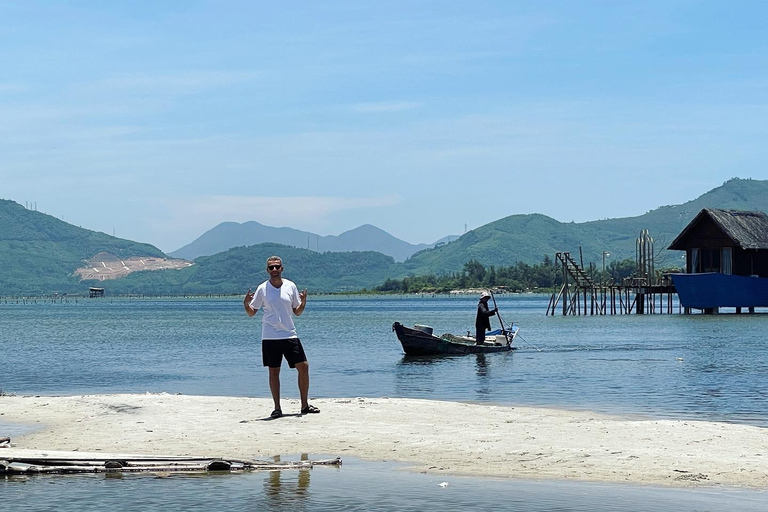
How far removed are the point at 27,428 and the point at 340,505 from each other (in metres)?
7.84

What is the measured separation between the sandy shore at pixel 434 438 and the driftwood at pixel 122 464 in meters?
0.63

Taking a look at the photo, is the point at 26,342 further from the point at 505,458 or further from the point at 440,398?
the point at 505,458

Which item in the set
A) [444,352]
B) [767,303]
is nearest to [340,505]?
[444,352]

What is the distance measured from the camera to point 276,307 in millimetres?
14750

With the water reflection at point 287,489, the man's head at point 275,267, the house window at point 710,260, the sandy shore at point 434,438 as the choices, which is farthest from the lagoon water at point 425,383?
the house window at point 710,260

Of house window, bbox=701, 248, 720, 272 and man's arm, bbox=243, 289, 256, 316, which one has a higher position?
house window, bbox=701, 248, 720, 272

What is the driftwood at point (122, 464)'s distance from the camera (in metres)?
11.8

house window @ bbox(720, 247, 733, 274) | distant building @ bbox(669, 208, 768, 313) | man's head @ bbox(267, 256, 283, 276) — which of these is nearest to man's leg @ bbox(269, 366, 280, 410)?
man's head @ bbox(267, 256, 283, 276)

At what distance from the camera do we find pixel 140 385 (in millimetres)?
27844

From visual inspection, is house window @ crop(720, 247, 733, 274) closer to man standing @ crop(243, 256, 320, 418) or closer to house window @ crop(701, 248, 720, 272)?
house window @ crop(701, 248, 720, 272)

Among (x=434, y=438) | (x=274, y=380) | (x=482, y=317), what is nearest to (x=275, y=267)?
(x=274, y=380)

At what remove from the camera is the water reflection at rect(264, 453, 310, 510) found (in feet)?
34.5

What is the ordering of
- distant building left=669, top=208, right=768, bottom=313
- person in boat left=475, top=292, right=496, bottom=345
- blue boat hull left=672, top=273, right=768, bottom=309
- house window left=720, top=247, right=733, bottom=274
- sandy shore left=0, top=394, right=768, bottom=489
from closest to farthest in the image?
sandy shore left=0, top=394, right=768, bottom=489
person in boat left=475, top=292, right=496, bottom=345
distant building left=669, top=208, right=768, bottom=313
house window left=720, top=247, right=733, bottom=274
blue boat hull left=672, top=273, right=768, bottom=309

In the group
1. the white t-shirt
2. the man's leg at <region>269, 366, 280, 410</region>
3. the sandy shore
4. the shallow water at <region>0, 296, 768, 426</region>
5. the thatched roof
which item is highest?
the thatched roof
